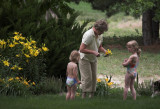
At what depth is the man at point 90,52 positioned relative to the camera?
680cm

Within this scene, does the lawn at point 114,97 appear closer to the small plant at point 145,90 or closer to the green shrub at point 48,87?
the small plant at point 145,90

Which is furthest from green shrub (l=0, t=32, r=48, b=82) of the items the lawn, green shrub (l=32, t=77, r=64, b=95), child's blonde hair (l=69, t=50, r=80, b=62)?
child's blonde hair (l=69, t=50, r=80, b=62)

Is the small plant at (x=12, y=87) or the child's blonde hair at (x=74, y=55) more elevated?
the child's blonde hair at (x=74, y=55)

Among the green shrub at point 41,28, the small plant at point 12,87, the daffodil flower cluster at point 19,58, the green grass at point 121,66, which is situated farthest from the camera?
the green grass at point 121,66

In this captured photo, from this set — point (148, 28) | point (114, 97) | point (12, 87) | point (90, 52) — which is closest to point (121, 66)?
point (148, 28)

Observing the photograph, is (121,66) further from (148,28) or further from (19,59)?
(19,59)

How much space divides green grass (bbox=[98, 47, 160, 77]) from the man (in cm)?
642

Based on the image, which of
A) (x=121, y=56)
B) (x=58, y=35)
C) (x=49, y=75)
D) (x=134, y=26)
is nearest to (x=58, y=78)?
(x=49, y=75)

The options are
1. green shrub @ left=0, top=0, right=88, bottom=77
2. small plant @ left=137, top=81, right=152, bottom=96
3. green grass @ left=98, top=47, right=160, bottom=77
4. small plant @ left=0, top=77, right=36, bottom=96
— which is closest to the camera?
small plant @ left=0, top=77, right=36, bottom=96

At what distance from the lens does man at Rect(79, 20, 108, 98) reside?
680cm

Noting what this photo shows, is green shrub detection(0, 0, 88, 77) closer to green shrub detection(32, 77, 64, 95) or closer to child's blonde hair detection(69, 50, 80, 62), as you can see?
green shrub detection(32, 77, 64, 95)

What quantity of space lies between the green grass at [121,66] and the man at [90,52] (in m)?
6.42

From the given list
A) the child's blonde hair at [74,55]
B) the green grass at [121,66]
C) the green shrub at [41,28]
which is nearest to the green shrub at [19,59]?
the green shrub at [41,28]

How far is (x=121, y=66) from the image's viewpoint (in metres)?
15.5
